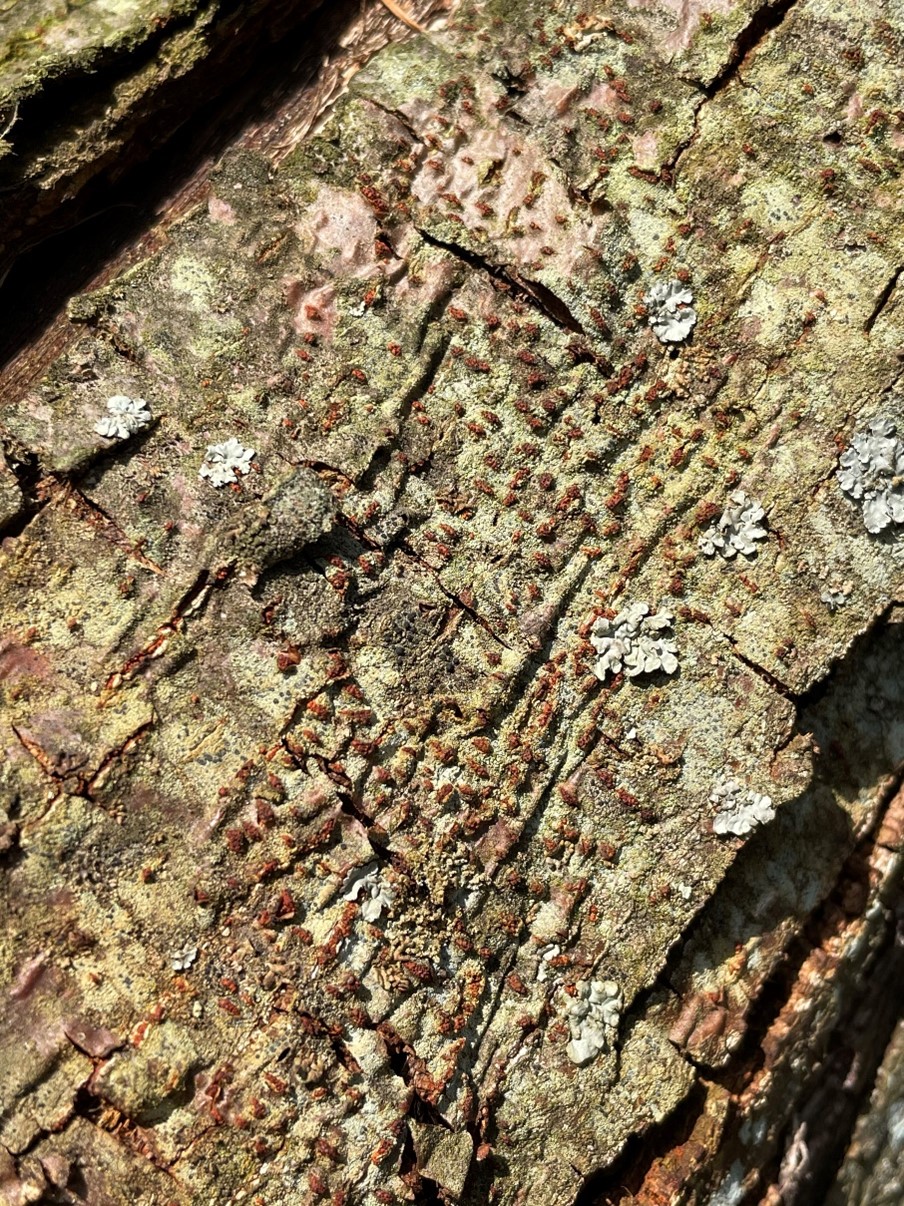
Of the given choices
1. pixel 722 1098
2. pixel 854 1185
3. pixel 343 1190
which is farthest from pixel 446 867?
pixel 854 1185

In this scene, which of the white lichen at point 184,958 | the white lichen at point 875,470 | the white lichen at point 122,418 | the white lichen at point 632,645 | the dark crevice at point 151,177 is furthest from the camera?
the dark crevice at point 151,177

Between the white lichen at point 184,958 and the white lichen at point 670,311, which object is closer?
the white lichen at point 184,958

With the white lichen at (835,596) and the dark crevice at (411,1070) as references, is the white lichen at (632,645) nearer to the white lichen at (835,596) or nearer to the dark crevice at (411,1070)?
the white lichen at (835,596)

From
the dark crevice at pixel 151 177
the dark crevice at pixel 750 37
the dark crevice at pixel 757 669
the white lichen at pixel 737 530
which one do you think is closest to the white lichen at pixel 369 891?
the dark crevice at pixel 757 669

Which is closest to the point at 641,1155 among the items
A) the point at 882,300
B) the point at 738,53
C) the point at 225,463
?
the point at 225,463

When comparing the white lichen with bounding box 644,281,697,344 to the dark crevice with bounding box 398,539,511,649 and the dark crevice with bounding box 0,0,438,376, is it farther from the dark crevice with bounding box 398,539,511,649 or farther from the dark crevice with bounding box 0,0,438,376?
the dark crevice with bounding box 0,0,438,376

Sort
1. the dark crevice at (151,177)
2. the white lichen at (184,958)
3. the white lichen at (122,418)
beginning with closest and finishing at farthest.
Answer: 1. the white lichen at (184,958)
2. the white lichen at (122,418)
3. the dark crevice at (151,177)
